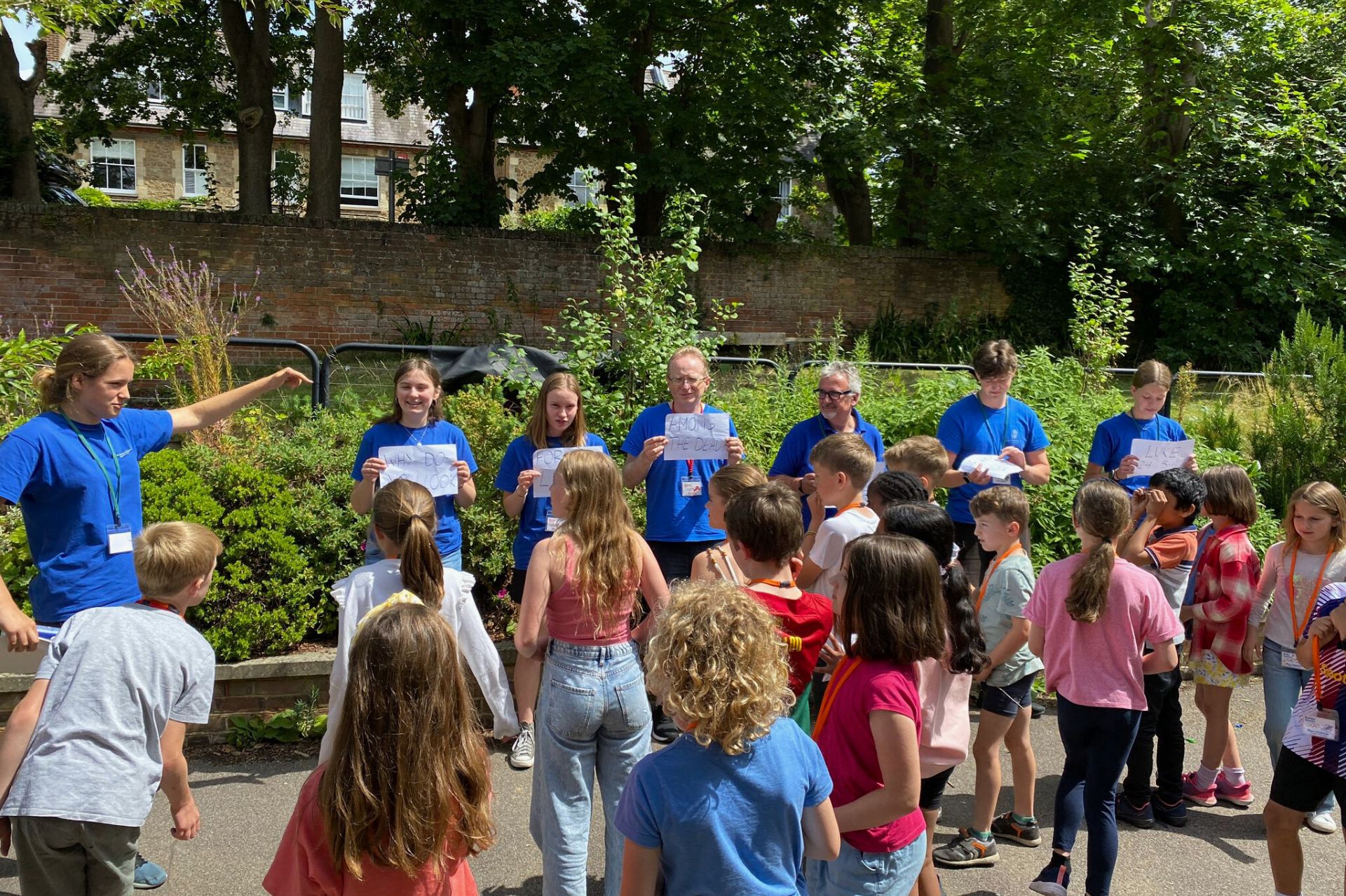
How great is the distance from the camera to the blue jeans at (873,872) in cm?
304

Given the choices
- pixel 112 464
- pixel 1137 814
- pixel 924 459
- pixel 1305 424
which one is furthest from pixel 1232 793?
pixel 1305 424

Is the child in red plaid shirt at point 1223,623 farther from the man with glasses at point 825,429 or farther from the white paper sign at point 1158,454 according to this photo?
the man with glasses at point 825,429

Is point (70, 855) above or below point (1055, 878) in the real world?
above

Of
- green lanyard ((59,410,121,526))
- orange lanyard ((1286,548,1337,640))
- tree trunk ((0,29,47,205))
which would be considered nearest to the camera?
green lanyard ((59,410,121,526))

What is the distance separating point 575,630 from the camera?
3664 millimetres

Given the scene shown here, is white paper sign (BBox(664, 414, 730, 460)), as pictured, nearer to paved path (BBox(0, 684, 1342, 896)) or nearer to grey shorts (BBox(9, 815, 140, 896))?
paved path (BBox(0, 684, 1342, 896))

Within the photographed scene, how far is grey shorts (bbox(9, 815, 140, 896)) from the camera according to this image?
302 cm

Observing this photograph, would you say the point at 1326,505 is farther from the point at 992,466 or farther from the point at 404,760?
the point at 404,760

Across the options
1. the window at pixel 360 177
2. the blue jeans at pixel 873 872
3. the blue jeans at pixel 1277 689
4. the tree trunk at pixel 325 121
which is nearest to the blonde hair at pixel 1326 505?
the blue jeans at pixel 1277 689

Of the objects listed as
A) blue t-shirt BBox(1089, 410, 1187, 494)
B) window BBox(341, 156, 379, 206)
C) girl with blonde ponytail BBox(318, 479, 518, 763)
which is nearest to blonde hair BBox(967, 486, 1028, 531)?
girl with blonde ponytail BBox(318, 479, 518, 763)

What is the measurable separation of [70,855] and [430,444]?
2.60 m

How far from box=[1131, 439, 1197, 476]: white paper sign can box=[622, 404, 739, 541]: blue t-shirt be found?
2.50 m

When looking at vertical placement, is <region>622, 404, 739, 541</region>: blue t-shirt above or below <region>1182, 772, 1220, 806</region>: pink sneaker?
above

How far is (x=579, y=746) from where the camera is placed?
12.0ft
